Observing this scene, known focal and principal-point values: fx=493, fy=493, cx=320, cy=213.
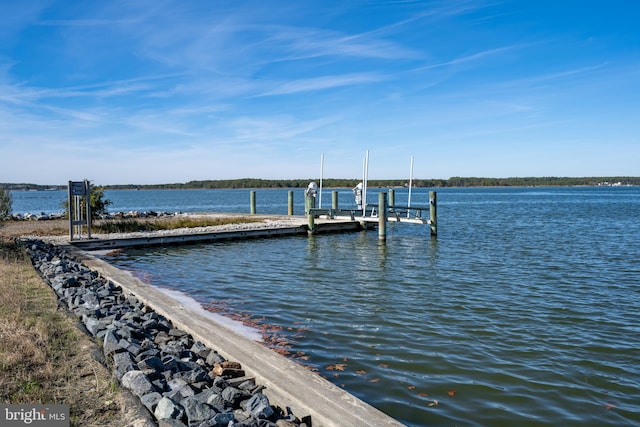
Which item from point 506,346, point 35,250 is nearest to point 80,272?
point 35,250

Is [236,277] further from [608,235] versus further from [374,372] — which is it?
[608,235]

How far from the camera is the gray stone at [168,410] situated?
4035 millimetres

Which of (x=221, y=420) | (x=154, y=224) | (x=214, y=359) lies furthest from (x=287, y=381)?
(x=154, y=224)

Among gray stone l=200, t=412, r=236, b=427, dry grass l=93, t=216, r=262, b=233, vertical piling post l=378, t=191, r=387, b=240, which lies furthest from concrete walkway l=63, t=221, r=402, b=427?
dry grass l=93, t=216, r=262, b=233

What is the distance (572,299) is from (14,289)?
34.7 feet

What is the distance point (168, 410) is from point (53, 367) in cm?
173

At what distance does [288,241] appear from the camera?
2080 cm

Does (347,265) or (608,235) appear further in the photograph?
(608,235)

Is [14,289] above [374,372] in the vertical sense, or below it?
above

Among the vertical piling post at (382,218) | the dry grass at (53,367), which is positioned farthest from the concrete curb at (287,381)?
the vertical piling post at (382,218)

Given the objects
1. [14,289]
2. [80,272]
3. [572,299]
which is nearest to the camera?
[14,289]

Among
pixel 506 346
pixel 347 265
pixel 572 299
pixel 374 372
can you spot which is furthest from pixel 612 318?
pixel 347 265

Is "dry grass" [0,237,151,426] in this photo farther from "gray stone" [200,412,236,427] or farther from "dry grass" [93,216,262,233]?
"dry grass" [93,216,262,233]

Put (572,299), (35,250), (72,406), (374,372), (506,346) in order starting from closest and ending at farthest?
(72,406) < (374,372) < (506,346) < (572,299) < (35,250)
